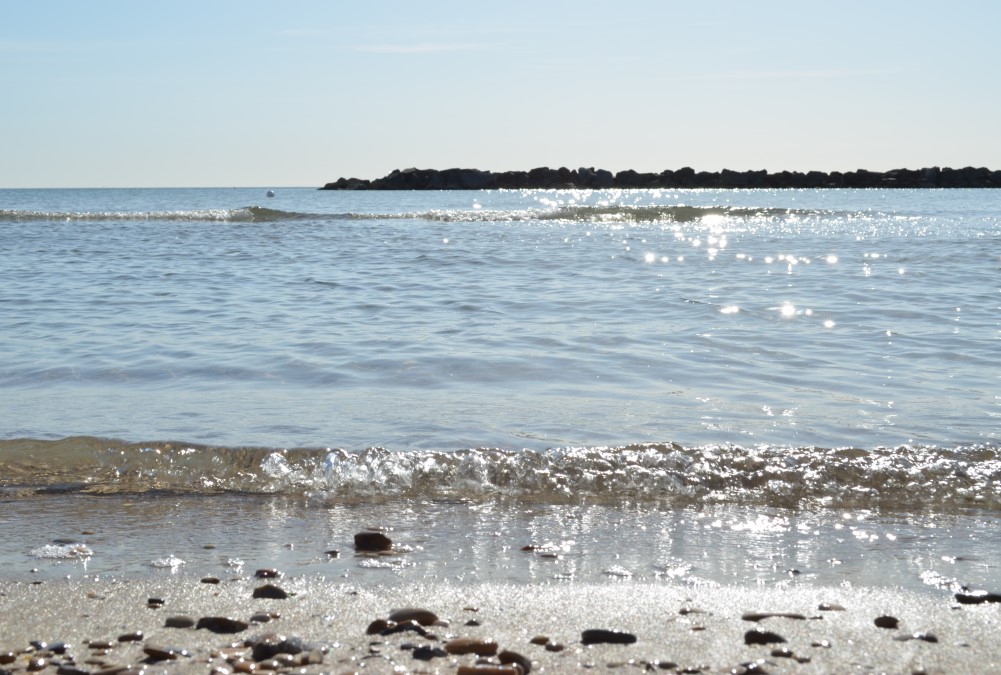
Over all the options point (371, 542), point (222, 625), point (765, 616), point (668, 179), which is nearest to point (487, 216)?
point (371, 542)

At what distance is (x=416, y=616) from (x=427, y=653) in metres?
0.25

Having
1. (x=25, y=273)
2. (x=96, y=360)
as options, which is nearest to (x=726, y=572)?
(x=96, y=360)

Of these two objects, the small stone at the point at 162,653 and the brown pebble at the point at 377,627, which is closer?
the small stone at the point at 162,653

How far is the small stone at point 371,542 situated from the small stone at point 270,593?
52 cm

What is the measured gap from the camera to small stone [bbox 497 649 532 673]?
2439 millimetres

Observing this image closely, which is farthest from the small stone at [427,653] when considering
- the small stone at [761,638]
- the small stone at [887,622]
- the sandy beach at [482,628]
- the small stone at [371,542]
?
the small stone at [887,622]

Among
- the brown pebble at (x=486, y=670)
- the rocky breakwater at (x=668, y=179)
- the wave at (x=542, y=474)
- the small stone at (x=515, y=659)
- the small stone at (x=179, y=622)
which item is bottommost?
the wave at (x=542, y=474)

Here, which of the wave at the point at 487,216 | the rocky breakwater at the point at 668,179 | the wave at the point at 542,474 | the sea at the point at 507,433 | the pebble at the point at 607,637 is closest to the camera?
the pebble at the point at 607,637

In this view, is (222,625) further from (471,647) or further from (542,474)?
(542,474)

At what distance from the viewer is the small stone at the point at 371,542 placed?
11.4 feet

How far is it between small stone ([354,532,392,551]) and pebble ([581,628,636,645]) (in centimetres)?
103

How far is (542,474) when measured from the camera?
14.7 ft

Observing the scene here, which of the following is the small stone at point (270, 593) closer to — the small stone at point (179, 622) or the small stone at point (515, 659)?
the small stone at point (179, 622)

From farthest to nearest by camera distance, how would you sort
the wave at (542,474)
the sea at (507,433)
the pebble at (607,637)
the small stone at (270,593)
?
the wave at (542,474) < the sea at (507,433) < the small stone at (270,593) < the pebble at (607,637)
